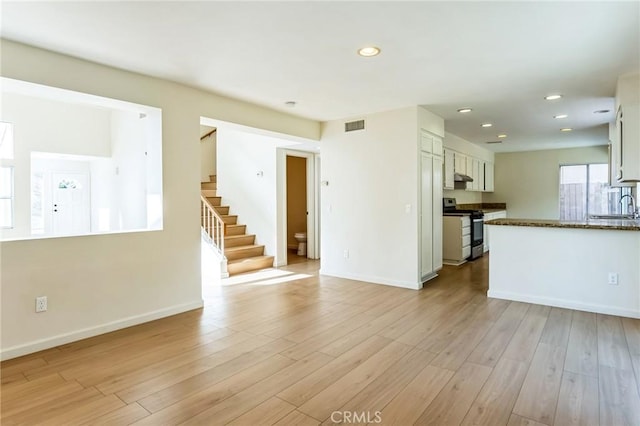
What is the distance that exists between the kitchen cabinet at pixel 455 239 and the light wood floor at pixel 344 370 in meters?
2.51

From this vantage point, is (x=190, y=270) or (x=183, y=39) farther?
(x=190, y=270)

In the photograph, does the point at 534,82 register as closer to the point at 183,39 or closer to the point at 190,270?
the point at 183,39

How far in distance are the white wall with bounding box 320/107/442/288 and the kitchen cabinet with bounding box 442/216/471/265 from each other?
6.12 feet

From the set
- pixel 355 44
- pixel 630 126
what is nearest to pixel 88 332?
pixel 355 44

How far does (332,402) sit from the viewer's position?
2152 mm

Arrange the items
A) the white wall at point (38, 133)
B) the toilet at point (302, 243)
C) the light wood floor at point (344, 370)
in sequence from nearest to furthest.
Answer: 1. the light wood floor at point (344, 370)
2. the white wall at point (38, 133)
3. the toilet at point (302, 243)

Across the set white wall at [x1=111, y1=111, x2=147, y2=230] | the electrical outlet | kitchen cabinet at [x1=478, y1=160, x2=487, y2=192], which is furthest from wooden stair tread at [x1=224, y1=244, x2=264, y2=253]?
kitchen cabinet at [x1=478, y1=160, x2=487, y2=192]

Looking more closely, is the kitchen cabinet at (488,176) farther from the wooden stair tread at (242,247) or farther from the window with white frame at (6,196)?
the window with white frame at (6,196)

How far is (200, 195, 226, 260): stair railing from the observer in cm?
599

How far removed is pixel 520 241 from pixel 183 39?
13.8 feet

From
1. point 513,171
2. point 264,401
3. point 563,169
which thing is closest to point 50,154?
point 264,401

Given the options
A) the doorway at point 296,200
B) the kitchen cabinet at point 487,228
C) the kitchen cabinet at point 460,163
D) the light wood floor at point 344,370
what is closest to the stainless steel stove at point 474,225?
the kitchen cabinet at point 487,228

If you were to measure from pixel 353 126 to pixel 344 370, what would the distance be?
3.83 meters

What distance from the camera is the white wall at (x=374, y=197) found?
4.93m
